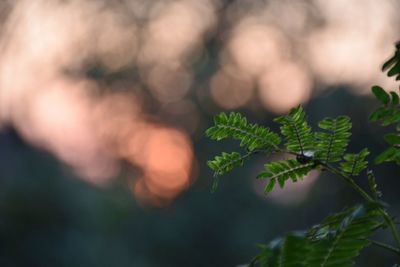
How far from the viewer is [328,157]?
0.81 metres

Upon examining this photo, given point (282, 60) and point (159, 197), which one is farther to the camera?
point (282, 60)

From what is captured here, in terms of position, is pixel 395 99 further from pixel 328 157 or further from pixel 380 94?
pixel 328 157

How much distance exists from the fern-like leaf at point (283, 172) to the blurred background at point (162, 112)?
8.57m

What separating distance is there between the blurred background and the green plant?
858cm

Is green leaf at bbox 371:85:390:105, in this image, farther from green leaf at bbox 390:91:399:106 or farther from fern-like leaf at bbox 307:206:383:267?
fern-like leaf at bbox 307:206:383:267

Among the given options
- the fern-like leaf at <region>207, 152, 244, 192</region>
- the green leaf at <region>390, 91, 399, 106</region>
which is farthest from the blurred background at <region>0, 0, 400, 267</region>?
the green leaf at <region>390, 91, 399, 106</region>

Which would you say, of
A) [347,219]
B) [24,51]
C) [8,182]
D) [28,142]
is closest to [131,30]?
[24,51]

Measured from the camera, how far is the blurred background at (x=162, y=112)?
32.4 feet

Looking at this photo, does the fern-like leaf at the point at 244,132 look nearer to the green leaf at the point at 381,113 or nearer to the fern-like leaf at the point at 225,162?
the fern-like leaf at the point at 225,162

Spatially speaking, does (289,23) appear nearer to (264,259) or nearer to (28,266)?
(28,266)

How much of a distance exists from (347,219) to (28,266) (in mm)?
9388

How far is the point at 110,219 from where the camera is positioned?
10078 millimetres

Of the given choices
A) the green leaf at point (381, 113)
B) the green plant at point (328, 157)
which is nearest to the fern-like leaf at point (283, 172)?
the green plant at point (328, 157)

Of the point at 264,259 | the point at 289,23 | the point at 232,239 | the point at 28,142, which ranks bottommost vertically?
the point at 264,259
